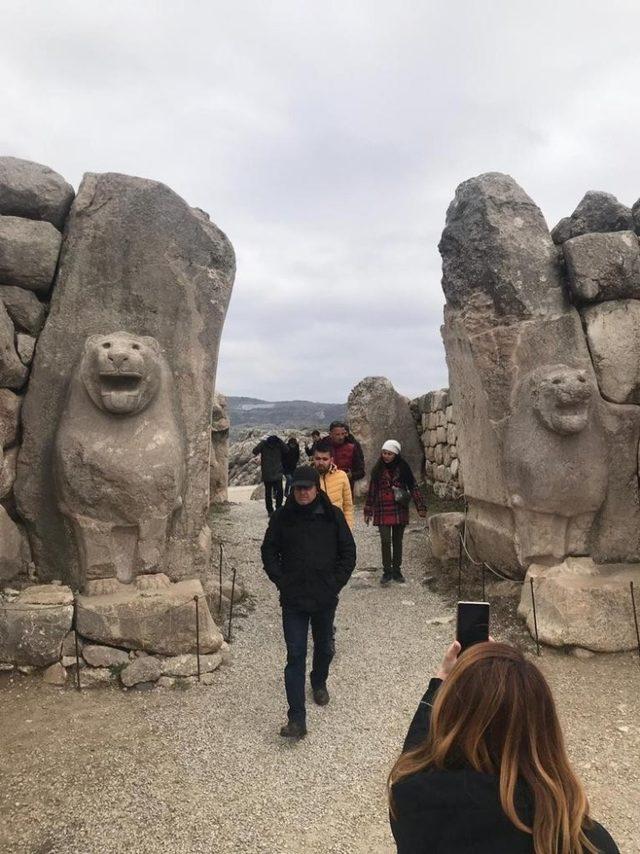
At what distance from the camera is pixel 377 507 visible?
684 centimetres

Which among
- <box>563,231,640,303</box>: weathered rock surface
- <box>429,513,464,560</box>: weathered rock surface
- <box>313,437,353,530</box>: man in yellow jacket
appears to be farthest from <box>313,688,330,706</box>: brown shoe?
<box>563,231,640,303</box>: weathered rock surface

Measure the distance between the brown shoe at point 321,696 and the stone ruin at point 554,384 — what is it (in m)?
1.82

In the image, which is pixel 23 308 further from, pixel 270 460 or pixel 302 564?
pixel 270 460

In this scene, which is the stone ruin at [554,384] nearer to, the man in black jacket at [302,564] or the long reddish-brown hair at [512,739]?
the man in black jacket at [302,564]

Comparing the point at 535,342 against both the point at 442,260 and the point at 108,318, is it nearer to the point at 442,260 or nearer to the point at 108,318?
the point at 442,260

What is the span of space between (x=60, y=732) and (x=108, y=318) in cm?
277

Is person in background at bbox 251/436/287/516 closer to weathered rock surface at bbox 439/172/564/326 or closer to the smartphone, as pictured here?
weathered rock surface at bbox 439/172/564/326

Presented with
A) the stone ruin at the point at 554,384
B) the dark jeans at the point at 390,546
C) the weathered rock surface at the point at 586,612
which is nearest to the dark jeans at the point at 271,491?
the dark jeans at the point at 390,546

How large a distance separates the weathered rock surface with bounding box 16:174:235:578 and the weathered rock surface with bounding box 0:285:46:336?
0.39 ft

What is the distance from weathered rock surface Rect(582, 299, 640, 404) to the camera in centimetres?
564

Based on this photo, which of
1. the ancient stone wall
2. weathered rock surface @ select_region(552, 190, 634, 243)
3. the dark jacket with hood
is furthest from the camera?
the ancient stone wall

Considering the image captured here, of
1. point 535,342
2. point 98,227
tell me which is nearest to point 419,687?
point 535,342

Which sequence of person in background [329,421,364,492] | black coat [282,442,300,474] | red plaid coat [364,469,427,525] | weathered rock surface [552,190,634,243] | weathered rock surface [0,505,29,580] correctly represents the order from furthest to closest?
black coat [282,442,300,474] < person in background [329,421,364,492] < red plaid coat [364,469,427,525] < weathered rock surface [552,190,634,243] < weathered rock surface [0,505,29,580]

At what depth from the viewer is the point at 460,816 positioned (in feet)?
4.53
